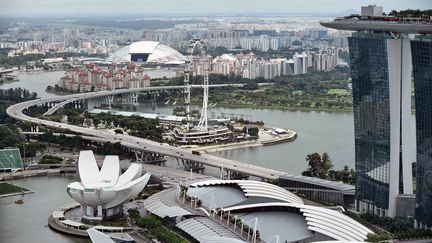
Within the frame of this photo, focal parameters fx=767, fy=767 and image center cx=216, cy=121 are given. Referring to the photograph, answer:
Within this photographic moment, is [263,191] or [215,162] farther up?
[263,191]

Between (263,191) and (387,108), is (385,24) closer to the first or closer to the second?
(387,108)

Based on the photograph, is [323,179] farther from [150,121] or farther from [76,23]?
[76,23]

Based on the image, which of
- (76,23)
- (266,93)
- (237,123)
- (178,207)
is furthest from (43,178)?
(76,23)

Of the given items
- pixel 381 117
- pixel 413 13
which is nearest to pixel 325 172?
pixel 381 117

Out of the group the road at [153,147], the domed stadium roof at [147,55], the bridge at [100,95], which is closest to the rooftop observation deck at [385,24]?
the road at [153,147]

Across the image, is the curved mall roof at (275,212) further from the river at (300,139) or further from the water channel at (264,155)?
the river at (300,139)

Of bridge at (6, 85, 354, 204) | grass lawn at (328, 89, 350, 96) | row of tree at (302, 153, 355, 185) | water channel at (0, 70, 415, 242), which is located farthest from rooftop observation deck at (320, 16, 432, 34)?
grass lawn at (328, 89, 350, 96)

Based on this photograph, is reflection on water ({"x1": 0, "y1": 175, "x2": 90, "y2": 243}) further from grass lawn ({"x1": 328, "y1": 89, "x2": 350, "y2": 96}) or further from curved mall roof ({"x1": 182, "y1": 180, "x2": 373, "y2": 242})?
grass lawn ({"x1": 328, "y1": 89, "x2": 350, "y2": 96})
